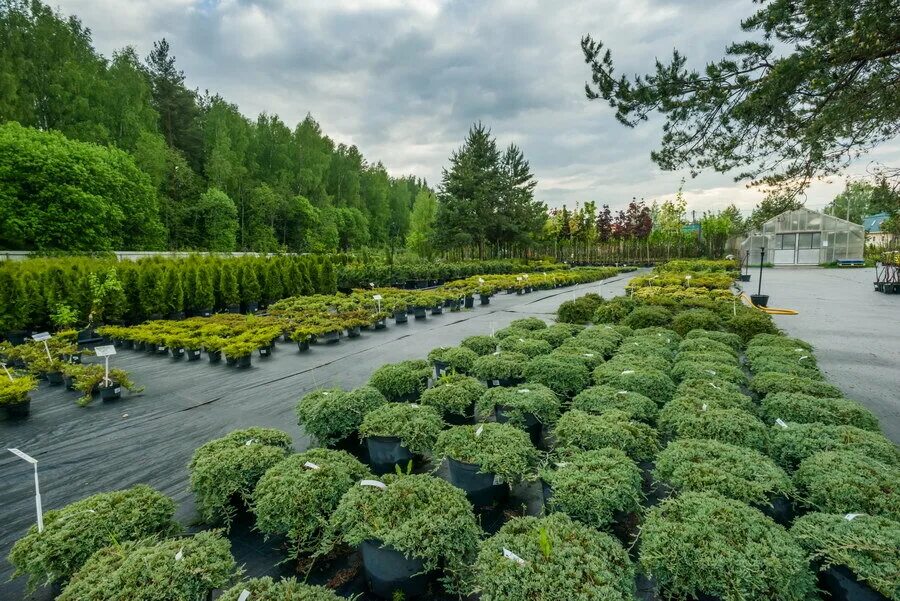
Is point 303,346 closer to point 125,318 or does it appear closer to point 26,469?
point 26,469

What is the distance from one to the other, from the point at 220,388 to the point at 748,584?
6.23 meters

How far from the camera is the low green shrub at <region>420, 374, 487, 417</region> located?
3.66m

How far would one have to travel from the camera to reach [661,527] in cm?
194

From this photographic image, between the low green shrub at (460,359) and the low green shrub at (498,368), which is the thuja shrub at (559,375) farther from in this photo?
the low green shrub at (460,359)

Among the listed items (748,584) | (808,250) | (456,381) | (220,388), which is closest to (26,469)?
(220,388)

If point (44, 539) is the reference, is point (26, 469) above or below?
below

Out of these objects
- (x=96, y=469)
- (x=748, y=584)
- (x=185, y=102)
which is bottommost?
(x=96, y=469)

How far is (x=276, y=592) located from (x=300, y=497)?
0.62 meters

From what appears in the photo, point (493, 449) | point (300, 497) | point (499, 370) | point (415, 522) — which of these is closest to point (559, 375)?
point (499, 370)

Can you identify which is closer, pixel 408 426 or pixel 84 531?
pixel 84 531

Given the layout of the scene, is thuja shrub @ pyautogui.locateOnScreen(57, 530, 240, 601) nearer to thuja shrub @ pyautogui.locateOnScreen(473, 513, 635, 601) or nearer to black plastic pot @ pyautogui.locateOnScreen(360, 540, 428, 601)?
black plastic pot @ pyautogui.locateOnScreen(360, 540, 428, 601)

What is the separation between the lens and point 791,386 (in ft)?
12.0

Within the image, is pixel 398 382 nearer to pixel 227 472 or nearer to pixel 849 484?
pixel 227 472

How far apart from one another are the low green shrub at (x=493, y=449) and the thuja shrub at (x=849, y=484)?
1.63 metres
